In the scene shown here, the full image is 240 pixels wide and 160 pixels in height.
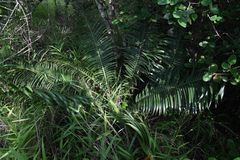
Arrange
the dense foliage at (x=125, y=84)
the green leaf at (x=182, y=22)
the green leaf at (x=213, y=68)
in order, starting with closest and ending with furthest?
the green leaf at (x=182, y=22), the green leaf at (x=213, y=68), the dense foliage at (x=125, y=84)

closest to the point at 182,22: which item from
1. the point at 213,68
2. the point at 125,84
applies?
the point at 213,68

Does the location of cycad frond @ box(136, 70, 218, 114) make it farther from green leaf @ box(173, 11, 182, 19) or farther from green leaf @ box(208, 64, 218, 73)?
green leaf @ box(173, 11, 182, 19)

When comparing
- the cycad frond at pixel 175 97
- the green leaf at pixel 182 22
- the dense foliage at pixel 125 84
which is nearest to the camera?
the green leaf at pixel 182 22

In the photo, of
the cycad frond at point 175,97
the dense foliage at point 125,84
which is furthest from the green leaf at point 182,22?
the cycad frond at point 175,97

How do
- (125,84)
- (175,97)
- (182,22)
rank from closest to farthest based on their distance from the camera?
(182,22), (175,97), (125,84)

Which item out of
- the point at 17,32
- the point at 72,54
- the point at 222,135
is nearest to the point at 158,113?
the point at 222,135

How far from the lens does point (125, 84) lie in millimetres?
3682

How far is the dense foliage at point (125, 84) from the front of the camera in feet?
→ 10.0

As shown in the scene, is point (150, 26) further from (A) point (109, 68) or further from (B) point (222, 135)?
(B) point (222, 135)

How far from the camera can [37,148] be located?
3.04 metres

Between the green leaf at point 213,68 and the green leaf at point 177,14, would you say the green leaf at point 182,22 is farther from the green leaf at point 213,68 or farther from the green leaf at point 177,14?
the green leaf at point 213,68

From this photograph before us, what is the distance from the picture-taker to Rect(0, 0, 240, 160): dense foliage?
3062 mm

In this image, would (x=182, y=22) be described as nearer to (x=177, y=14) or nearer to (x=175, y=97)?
(x=177, y=14)

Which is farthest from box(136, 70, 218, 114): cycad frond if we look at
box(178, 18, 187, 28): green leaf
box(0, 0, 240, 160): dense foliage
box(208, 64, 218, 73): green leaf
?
box(178, 18, 187, 28): green leaf
